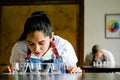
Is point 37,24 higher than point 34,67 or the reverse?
higher

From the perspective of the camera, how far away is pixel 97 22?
590 cm

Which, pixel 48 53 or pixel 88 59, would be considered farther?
pixel 88 59

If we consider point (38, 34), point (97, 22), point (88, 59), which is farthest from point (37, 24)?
point (97, 22)

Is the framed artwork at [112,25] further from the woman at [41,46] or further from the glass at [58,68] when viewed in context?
the glass at [58,68]

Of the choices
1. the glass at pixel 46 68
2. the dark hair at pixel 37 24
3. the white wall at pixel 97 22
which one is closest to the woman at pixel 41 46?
the dark hair at pixel 37 24

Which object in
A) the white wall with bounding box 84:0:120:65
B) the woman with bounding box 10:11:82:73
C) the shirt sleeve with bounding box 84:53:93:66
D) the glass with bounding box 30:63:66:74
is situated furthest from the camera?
the white wall with bounding box 84:0:120:65

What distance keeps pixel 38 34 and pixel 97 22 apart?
415 cm

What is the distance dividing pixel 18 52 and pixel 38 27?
0.25m

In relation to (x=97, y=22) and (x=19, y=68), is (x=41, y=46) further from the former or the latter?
(x=97, y=22)

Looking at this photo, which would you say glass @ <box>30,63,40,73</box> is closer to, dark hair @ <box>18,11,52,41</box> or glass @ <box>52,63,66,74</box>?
glass @ <box>52,63,66,74</box>

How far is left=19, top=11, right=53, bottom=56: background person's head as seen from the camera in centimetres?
183

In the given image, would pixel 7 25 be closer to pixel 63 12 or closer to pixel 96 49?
pixel 63 12

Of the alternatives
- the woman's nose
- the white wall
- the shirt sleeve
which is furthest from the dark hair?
the white wall

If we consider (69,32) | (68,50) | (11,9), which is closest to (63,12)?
(69,32)
